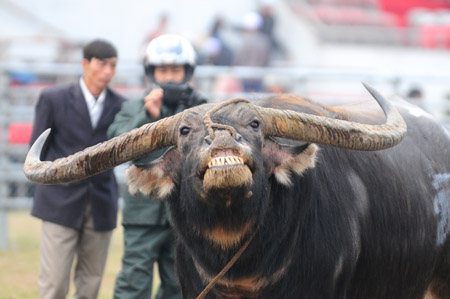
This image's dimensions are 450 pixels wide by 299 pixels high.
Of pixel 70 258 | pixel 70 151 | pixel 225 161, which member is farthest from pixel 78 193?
pixel 225 161

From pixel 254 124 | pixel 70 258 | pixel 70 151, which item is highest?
pixel 254 124

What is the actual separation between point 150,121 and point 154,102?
156 mm

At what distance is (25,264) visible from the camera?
1042 centimetres

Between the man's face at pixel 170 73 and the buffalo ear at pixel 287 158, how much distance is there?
186 cm

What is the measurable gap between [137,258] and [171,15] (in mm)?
16028

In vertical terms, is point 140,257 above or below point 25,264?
above

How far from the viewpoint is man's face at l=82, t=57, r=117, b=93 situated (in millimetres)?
7055

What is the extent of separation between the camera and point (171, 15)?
22.1m

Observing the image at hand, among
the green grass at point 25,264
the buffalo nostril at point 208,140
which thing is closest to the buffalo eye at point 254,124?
the buffalo nostril at point 208,140

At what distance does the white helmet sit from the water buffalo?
124cm

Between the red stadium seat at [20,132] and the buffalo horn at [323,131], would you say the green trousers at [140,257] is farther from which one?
the red stadium seat at [20,132]

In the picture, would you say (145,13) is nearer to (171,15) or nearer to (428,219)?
(171,15)

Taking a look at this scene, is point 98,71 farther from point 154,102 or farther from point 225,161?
Answer: point 225,161

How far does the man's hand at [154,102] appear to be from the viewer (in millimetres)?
6477
